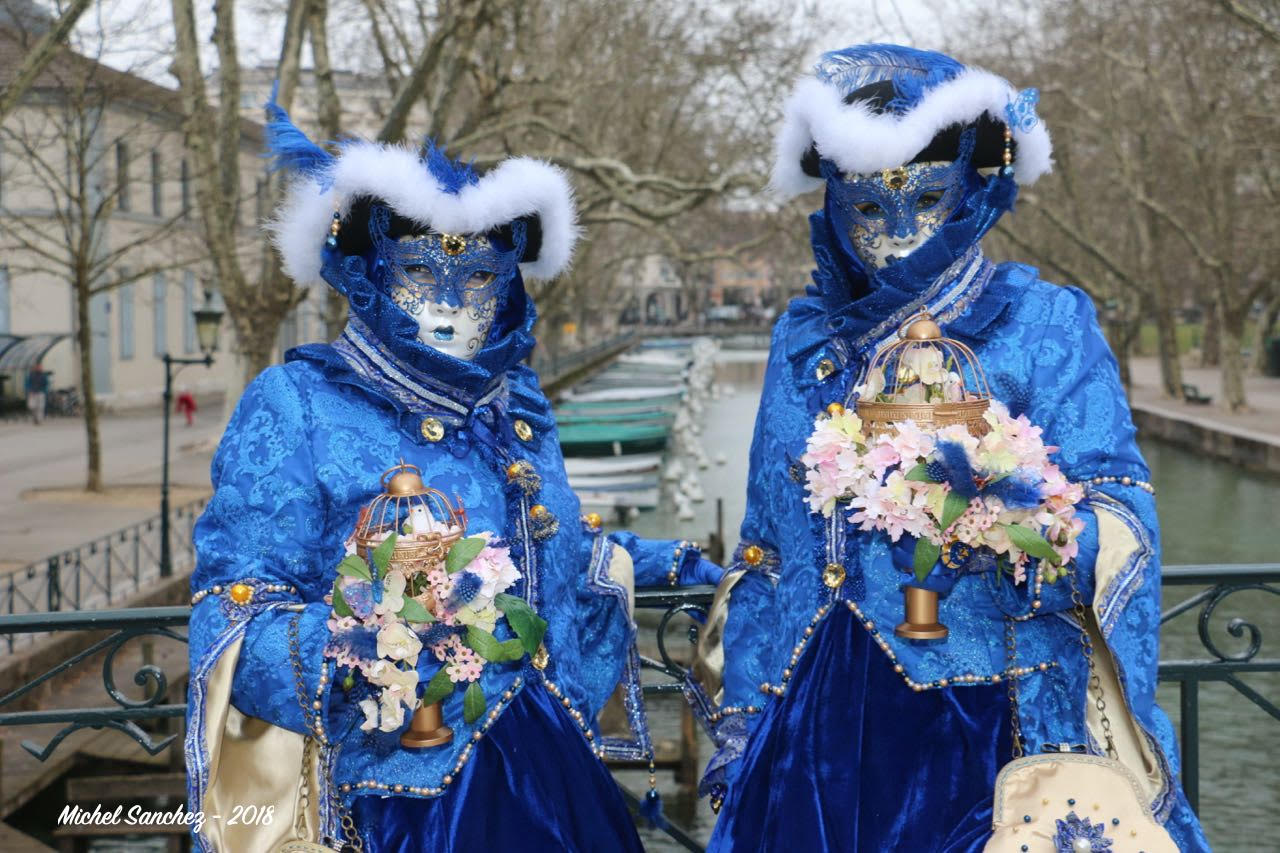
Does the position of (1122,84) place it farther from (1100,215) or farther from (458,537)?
(458,537)

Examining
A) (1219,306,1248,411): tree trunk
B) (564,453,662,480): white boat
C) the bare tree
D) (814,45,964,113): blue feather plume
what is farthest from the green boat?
(814,45,964,113): blue feather plume

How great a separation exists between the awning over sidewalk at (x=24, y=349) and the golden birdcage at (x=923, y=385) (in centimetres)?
2592

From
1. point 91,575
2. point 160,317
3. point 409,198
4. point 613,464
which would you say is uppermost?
point 160,317

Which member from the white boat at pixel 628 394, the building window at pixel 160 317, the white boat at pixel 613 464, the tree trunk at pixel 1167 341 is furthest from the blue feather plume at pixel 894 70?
the building window at pixel 160 317

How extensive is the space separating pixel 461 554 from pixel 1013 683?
45.5 inches

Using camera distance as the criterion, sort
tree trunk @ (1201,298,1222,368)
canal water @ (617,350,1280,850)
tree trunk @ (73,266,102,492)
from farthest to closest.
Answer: tree trunk @ (1201,298,1222,368) < tree trunk @ (73,266,102,492) < canal water @ (617,350,1280,850)

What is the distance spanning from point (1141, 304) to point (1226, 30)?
9129 millimetres

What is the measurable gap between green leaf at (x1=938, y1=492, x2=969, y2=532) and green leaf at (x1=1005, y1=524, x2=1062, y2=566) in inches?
3.6

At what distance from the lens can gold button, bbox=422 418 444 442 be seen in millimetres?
2893

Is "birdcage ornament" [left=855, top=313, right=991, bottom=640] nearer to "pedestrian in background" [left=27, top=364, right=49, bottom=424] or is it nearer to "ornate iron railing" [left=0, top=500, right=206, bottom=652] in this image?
"ornate iron railing" [left=0, top=500, right=206, bottom=652]

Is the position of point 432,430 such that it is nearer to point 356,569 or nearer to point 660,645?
point 356,569

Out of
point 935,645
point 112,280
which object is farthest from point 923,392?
point 112,280

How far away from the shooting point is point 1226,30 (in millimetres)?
20219

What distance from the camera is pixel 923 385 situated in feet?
8.95
